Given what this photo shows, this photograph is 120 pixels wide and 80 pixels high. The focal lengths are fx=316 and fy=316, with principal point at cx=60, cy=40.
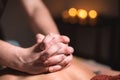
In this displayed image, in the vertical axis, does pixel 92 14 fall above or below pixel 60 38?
below

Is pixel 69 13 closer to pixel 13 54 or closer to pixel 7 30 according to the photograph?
pixel 7 30

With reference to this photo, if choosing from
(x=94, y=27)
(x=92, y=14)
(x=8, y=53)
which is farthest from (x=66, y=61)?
(x=92, y=14)

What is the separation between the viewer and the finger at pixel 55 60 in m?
0.92

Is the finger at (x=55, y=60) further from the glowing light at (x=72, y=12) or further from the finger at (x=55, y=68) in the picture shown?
the glowing light at (x=72, y=12)

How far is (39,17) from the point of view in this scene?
137 cm

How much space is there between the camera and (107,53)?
324 cm

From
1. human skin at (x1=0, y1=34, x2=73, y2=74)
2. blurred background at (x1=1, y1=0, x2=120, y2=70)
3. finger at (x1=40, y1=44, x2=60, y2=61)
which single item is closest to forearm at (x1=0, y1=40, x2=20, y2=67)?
human skin at (x1=0, y1=34, x2=73, y2=74)

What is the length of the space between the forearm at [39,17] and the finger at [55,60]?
13.7 inches

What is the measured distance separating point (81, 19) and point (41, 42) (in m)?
2.26

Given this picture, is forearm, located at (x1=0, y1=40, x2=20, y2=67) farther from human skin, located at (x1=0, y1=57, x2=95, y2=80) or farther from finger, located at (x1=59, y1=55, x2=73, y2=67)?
finger, located at (x1=59, y1=55, x2=73, y2=67)

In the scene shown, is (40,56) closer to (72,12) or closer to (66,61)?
(66,61)

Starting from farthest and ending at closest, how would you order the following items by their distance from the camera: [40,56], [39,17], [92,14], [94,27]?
[92,14] → [94,27] → [39,17] → [40,56]

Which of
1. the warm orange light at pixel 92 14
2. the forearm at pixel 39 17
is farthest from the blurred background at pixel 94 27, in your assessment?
the forearm at pixel 39 17

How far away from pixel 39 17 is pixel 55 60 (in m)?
0.47
